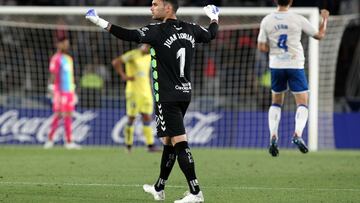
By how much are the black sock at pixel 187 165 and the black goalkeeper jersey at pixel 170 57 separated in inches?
18.9

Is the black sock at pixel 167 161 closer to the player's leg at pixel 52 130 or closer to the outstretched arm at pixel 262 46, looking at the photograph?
the outstretched arm at pixel 262 46

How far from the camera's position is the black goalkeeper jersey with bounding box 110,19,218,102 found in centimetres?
884

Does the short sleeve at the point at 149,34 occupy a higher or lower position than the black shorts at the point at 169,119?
higher

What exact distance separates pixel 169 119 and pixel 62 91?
10.8m

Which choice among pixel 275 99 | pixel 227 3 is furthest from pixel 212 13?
pixel 227 3

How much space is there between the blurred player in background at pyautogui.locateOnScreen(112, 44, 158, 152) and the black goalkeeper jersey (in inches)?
334

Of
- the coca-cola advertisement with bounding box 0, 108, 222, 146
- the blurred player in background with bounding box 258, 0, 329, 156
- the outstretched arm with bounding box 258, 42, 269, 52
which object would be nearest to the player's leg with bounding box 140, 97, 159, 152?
the coca-cola advertisement with bounding box 0, 108, 222, 146

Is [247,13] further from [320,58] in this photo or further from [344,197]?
[344,197]

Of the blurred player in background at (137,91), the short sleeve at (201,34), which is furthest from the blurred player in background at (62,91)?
the short sleeve at (201,34)

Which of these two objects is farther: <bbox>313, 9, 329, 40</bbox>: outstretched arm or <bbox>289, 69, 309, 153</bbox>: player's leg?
<bbox>289, 69, 309, 153</bbox>: player's leg

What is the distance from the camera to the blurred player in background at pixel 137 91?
1752 centimetres

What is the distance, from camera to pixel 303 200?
29.6ft

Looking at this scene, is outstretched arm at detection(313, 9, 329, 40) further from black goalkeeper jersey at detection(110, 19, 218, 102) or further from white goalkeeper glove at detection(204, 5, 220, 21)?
black goalkeeper jersey at detection(110, 19, 218, 102)

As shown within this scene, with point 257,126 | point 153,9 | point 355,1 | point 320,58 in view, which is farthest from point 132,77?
point 355,1
